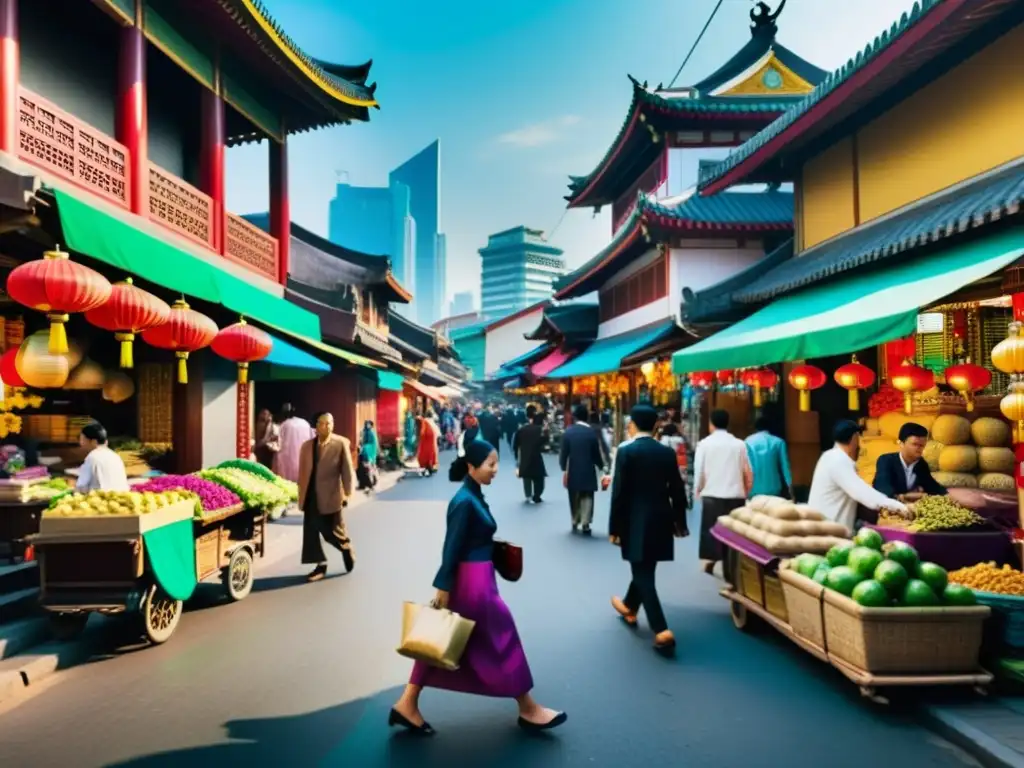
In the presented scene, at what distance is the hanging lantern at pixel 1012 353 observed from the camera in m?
5.44

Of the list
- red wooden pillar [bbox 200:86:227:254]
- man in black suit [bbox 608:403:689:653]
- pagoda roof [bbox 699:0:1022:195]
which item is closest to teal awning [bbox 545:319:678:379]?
pagoda roof [bbox 699:0:1022:195]

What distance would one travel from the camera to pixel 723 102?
18484 mm

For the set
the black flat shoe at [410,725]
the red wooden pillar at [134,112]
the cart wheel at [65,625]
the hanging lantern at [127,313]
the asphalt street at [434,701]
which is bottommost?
the asphalt street at [434,701]

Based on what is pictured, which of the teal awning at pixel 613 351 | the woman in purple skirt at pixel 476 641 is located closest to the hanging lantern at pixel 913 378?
the woman in purple skirt at pixel 476 641

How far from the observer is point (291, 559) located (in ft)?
29.8

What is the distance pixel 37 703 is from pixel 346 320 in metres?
10.8

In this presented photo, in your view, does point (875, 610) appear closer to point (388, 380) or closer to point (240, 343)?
point (240, 343)

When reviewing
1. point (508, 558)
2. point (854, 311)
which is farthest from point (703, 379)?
point (508, 558)

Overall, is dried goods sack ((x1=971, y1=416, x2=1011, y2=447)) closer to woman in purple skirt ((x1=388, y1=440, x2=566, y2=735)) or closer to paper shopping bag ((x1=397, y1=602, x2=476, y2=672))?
woman in purple skirt ((x1=388, y1=440, x2=566, y2=735))

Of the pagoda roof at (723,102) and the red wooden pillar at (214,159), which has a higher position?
the pagoda roof at (723,102)

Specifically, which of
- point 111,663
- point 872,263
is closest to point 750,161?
point 872,263

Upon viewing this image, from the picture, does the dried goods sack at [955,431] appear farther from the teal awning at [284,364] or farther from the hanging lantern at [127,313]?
the teal awning at [284,364]

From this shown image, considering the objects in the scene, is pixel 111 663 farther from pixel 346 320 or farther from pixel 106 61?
pixel 346 320

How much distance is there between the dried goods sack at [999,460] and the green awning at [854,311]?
2.22 m
